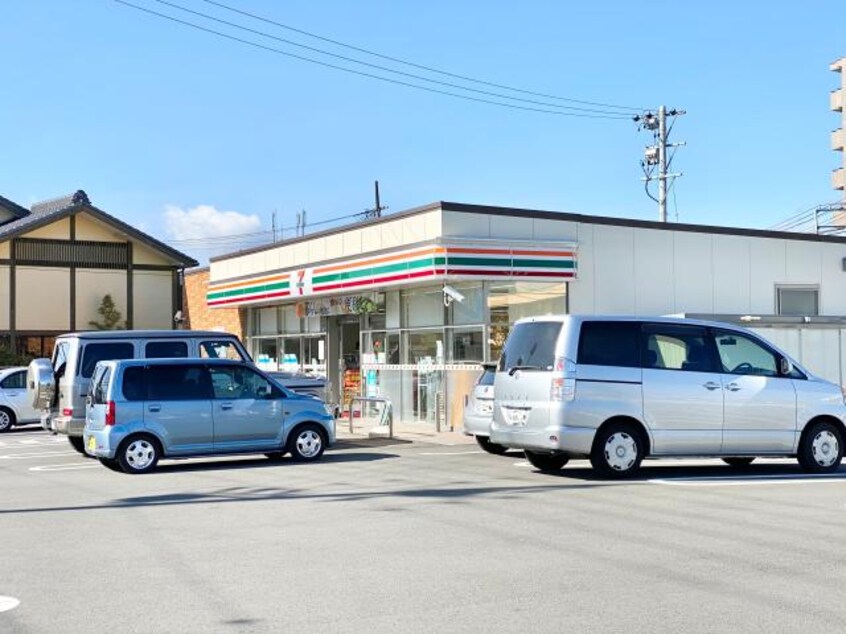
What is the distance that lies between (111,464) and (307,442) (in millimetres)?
2995

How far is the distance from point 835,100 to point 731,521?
73.1 metres

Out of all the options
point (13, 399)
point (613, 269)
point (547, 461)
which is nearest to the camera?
point (547, 461)

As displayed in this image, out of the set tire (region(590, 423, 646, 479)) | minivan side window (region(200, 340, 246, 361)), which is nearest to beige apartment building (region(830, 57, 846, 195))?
minivan side window (region(200, 340, 246, 361))

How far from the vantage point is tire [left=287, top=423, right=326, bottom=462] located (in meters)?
16.1

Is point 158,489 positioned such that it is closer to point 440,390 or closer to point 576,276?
point 440,390

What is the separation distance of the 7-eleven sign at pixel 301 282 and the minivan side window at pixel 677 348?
47.4ft

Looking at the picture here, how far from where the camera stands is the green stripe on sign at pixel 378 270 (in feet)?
69.8

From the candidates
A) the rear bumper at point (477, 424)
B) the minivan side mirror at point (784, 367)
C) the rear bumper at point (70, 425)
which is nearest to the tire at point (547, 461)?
the rear bumper at point (477, 424)

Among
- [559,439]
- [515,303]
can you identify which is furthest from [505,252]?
[559,439]

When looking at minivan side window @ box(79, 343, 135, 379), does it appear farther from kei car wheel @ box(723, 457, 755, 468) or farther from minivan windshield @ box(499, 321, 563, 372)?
kei car wheel @ box(723, 457, 755, 468)

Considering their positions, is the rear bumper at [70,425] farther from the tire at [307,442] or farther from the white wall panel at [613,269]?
the white wall panel at [613,269]

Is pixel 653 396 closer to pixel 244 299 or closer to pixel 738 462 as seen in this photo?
pixel 738 462

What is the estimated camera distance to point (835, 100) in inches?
2965

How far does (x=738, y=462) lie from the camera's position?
15453 mm
